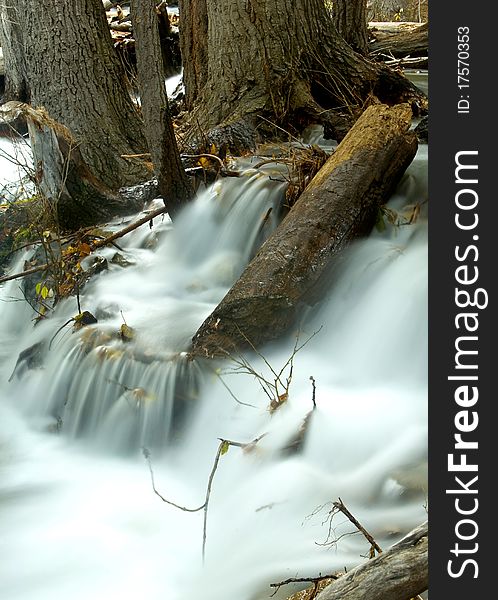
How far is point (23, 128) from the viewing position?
7.44 meters

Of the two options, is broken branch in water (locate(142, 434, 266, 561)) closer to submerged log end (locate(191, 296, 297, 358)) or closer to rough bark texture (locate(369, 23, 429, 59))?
submerged log end (locate(191, 296, 297, 358))

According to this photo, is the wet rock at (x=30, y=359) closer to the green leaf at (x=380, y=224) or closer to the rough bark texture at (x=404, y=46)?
the green leaf at (x=380, y=224)

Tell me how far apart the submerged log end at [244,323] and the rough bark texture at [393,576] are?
6.83 feet

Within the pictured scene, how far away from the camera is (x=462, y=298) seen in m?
1.99

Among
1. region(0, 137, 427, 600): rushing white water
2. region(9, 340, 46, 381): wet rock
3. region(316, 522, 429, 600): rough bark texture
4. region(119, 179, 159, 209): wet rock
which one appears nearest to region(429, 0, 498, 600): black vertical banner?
region(316, 522, 429, 600): rough bark texture

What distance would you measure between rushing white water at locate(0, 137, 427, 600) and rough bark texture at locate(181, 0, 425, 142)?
1193 millimetres

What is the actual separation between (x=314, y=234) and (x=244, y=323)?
63 cm

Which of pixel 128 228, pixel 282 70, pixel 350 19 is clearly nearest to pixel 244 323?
pixel 128 228

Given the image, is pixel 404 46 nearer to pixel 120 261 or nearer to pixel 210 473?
pixel 120 261

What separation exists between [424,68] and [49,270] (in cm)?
590

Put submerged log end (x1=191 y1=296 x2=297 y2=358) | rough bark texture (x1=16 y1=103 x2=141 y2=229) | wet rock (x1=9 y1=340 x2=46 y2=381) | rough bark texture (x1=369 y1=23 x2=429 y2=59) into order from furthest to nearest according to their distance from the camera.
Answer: rough bark texture (x1=369 y1=23 x2=429 y2=59) < rough bark texture (x1=16 y1=103 x2=141 y2=229) < wet rock (x1=9 y1=340 x2=46 y2=381) < submerged log end (x1=191 y1=296 x2=297 y2=358)

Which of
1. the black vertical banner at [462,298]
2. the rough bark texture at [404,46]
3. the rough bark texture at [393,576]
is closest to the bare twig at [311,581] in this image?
the rough bark texture at [393,576]

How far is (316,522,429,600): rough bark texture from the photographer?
1928 millimetres

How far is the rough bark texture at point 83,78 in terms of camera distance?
19.0ft
